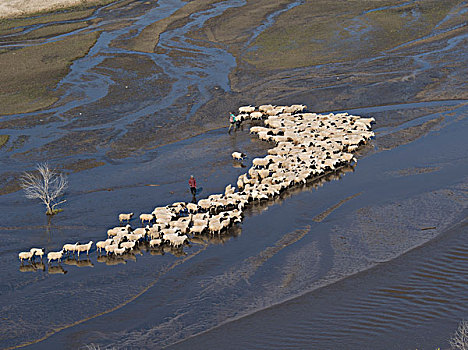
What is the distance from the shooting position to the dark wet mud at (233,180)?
64.8 ft

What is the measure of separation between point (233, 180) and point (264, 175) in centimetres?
174

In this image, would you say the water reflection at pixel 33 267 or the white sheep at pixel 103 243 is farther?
the white sheep at pixel 103 243

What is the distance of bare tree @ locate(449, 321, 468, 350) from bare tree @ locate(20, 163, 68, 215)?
61.7 feet

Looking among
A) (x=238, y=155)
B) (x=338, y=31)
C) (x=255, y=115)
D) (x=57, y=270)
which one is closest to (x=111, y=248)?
(x=57, y=270)

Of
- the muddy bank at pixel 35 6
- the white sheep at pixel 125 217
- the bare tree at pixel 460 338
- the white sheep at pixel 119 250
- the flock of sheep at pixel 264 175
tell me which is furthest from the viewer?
the muddy bank at pixel 35 6

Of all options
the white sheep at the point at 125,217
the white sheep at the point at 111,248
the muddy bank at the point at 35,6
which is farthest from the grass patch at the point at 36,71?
the white sheep at the point at 111,248

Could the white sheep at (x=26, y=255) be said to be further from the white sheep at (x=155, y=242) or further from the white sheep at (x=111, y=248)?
the white sheep at (x=155, y=242)

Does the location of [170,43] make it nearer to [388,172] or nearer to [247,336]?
[388,172]

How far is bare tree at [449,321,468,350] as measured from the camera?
52.4ft

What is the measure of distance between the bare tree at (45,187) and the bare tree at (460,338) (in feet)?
61.7

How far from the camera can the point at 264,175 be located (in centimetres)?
3050

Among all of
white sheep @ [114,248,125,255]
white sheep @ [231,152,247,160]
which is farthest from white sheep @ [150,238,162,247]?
white sheep @ [231,152,247,160]

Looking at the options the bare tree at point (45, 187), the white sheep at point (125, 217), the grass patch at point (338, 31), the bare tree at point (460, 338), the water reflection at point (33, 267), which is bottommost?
the bare tree at point (460, 338)

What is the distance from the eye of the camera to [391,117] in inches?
1535
